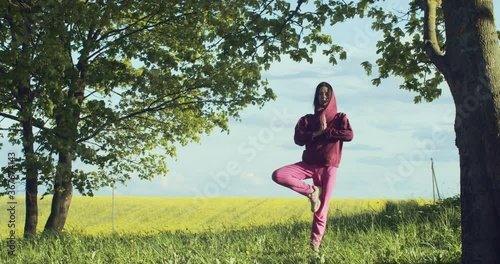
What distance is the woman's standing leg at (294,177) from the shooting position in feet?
29.8

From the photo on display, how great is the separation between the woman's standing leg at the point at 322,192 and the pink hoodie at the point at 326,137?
0.13 meters

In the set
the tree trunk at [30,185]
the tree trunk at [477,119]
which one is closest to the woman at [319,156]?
the tree trunk at [477,119]

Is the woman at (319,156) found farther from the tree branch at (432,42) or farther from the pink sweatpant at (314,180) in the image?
the tree branch at (432,42)

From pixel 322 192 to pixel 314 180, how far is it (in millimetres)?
234

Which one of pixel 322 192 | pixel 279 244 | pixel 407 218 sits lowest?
pixel 279 244

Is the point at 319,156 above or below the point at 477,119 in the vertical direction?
below

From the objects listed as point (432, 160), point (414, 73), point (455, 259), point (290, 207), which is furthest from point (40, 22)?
point (290, 207)

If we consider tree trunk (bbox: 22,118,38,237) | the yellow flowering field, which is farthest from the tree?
the yellow flowering field

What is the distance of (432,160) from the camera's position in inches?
826

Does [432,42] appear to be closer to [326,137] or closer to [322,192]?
[326,137]

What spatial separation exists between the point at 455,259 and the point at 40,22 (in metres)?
10.5

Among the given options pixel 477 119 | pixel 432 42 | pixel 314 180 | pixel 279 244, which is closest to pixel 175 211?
pixel 279 244

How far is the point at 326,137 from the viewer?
368 inches

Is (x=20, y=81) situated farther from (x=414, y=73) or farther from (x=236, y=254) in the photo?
(x=414, y=73)
